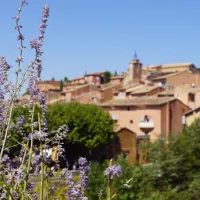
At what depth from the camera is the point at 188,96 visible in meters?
37.2

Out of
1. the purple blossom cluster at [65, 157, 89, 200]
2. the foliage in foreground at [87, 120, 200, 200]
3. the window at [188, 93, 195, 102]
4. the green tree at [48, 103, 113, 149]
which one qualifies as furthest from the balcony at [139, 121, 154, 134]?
the purple blossom cluster at [65, 157, 89, 200]

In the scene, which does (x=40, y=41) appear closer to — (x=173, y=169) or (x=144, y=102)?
(x=173, y=169)

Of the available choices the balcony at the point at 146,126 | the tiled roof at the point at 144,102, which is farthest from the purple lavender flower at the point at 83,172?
the balcony at the point at 146,126

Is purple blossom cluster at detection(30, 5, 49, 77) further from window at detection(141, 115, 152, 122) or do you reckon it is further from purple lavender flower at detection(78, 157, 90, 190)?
window at detection(141, 115, 152, 122)

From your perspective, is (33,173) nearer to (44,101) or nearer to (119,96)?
(44,101)

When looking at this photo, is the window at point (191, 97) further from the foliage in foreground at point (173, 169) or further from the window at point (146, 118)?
the foliage in foreground at point (173, 169)

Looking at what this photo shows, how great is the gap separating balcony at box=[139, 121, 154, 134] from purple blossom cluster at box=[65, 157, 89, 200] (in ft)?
99.7

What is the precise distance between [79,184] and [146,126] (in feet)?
101

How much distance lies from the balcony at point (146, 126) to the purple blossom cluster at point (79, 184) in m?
30.4

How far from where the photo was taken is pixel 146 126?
33.4 metres

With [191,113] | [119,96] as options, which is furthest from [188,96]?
[119,96]

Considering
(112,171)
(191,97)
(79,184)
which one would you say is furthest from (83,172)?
(191,97)

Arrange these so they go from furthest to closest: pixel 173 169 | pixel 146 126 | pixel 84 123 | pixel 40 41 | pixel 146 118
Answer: pixel 146 118, pixel 146 126, pixel 84 123, pixel 173 169, pixel 40 41

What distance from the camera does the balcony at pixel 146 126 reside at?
109 ft
